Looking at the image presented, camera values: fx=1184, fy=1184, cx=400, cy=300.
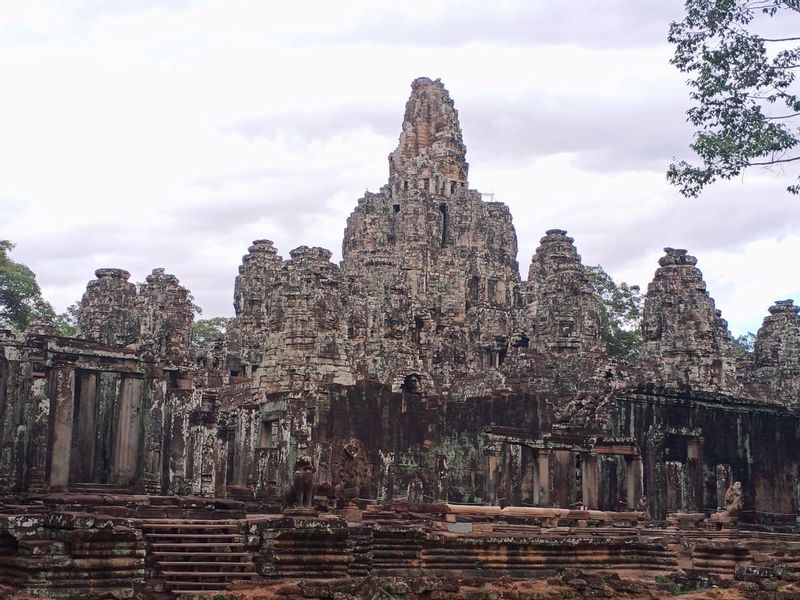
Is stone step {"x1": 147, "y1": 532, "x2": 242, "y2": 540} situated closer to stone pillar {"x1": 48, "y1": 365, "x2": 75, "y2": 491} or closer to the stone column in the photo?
stone pillar {"x1": 48, "y1": 365, "x2": 75, "y2": 491}

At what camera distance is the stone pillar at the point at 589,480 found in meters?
29.9

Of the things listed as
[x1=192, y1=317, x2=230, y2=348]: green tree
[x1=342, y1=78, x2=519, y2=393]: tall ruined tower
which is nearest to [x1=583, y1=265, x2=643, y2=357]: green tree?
[x1=342, y1=78, x2=519, y2=393]: tall ruined tower

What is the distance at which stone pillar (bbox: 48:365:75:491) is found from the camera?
24.3 metres

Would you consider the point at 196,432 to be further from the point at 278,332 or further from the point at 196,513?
the point at 196,513

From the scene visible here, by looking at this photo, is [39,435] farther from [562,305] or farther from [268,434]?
[562,305]

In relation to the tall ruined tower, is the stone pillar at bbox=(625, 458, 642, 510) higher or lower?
lower

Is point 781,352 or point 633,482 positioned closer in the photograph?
point 633,482

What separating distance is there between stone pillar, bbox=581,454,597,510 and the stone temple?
0.58 feet

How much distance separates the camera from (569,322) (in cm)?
3841

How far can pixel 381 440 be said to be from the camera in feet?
97.1

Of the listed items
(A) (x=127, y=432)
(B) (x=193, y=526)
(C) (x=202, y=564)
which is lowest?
(C) (x=202, y=564)

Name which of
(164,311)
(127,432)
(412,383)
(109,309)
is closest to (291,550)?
(127,432)

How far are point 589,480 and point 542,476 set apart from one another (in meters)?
1.39

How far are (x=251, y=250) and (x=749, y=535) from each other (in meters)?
30.2
